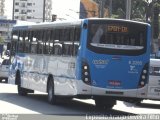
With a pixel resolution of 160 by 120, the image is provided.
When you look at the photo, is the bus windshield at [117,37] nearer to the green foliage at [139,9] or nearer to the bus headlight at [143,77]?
the bus headlight at [143,77]

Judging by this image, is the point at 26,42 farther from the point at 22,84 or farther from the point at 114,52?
the point at 114,52

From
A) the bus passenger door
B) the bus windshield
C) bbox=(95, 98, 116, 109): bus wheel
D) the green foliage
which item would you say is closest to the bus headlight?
the bus windshield

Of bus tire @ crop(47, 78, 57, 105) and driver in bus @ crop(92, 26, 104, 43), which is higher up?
driver in bus @ crop(92, 26, 104, 43)

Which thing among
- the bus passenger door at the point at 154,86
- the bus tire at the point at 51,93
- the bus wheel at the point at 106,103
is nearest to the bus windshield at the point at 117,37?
the bus wheel at the point at 106,103

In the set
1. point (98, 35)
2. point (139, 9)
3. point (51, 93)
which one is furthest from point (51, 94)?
point (139, 9)

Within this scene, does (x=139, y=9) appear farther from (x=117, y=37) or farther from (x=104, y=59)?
(x=104, y=59)

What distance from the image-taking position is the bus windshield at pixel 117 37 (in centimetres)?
1984

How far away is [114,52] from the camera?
20.0 m

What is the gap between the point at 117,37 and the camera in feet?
65.9

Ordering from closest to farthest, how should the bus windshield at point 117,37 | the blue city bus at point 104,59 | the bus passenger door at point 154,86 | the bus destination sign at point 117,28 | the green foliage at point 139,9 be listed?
the blue city bus at point 104,59
the bus windshield at point 117,37
the bus destination sign at point 117,28
the bus passenger door at point 154,86
the green foliage at point 139,9

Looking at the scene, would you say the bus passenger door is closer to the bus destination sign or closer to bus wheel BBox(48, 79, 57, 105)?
bus wheel BBox(48, 79, 57, 105)

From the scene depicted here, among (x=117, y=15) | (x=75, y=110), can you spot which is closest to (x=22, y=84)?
(x=75, y=110)

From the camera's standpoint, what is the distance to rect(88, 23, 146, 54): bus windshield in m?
19.8

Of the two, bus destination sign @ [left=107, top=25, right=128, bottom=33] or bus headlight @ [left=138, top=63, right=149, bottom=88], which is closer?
bus destination sign @ [left=107, top=25, right=128, bottom=33]
